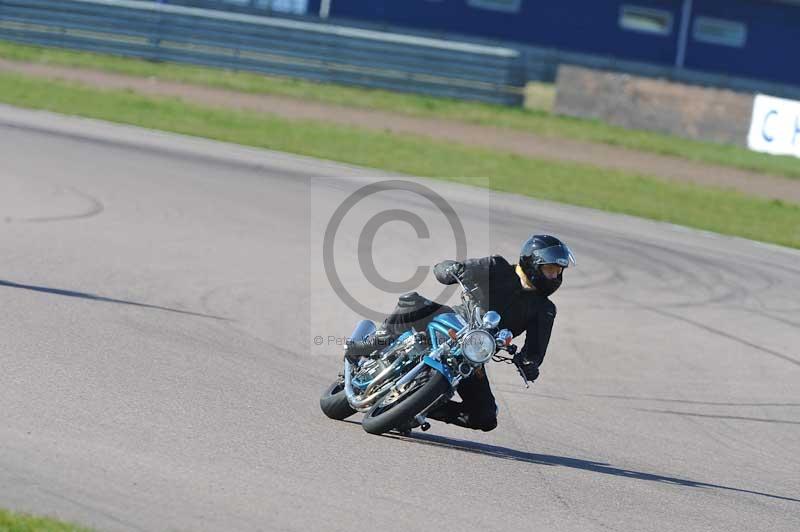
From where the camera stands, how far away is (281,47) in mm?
28984

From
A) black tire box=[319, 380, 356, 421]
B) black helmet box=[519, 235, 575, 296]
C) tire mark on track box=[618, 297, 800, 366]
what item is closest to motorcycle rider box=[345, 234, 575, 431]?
black helmet box=[519, 235, 575, 296]

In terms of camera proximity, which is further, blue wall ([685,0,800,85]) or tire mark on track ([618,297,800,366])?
blue wall ([685,0,800,85])

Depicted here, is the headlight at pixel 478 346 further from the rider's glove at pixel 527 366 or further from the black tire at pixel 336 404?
the black tire at pixel 336 404

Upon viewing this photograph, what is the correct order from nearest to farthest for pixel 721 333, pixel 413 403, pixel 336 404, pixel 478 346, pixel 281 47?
pixel 478 346 < pixel 413 403 < pixel 336 404 < pixel 721 333 < pixel 281 47

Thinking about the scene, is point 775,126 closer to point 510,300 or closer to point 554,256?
point 510,300

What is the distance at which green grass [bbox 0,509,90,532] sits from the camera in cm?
500

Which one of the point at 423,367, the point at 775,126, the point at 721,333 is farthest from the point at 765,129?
the point at 423,367

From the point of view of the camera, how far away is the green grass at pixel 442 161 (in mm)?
20578

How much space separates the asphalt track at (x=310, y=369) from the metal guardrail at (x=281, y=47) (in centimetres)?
1034

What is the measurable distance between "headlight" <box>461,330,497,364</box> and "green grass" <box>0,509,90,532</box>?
8.36ft

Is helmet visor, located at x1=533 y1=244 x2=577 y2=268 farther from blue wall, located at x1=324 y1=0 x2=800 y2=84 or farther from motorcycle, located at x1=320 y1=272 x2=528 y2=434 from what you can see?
blue wall, located at x1=324 y1=0 x2=800 y2=84

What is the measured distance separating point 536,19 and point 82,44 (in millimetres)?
17352

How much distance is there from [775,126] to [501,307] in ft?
62.8

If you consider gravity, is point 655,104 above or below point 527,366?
above
